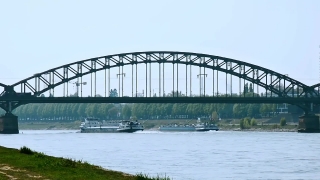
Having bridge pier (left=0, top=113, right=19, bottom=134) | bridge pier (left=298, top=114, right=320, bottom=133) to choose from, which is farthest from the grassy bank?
bridge pier (left=298, top=114, right=320, bottom=133)

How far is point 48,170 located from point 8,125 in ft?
448

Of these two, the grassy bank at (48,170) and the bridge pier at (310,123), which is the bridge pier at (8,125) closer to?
the bridge pier at (310,123)

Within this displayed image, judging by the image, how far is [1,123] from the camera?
17500cm

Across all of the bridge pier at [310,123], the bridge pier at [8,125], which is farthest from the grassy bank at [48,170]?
the bridge pier at [310,123]

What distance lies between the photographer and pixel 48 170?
39688mm

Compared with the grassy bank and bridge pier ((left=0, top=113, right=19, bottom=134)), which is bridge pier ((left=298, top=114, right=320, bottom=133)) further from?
the grassy bank

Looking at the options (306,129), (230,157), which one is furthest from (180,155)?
(306,129)

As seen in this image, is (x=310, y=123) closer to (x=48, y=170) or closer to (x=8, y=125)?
(x=8, y=125)

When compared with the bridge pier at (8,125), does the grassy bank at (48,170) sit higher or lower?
lower

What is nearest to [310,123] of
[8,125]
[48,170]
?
[8,125]

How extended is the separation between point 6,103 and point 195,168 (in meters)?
121

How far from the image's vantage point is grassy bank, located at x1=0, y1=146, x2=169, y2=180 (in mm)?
37000

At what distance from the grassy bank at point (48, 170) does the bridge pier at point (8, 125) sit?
128 m

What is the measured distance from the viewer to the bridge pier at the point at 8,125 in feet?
568
